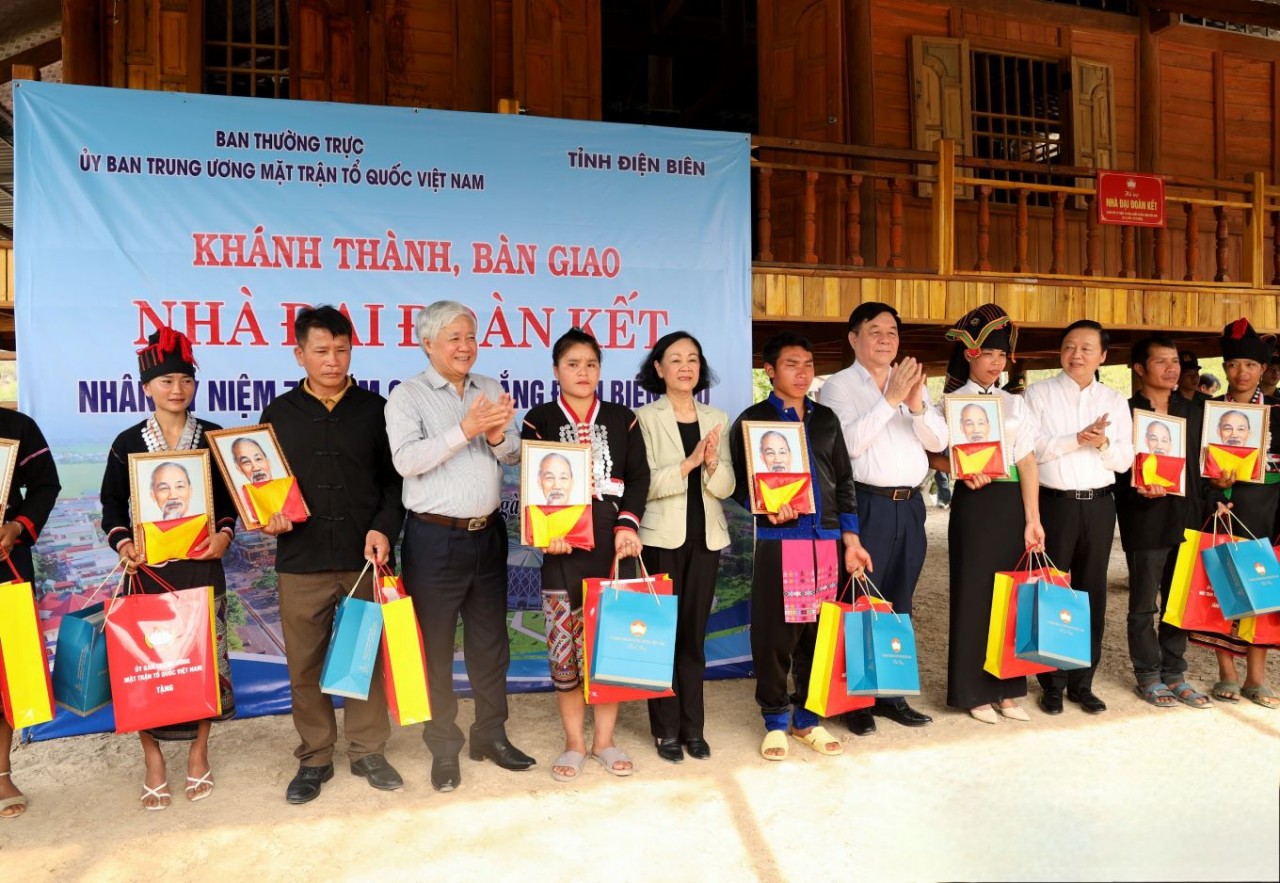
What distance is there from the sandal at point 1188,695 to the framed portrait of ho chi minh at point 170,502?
4.04 m

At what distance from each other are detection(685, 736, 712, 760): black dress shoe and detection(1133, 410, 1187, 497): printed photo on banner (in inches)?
84.9

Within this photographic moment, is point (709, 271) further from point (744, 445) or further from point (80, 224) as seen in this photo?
point (80, 224)

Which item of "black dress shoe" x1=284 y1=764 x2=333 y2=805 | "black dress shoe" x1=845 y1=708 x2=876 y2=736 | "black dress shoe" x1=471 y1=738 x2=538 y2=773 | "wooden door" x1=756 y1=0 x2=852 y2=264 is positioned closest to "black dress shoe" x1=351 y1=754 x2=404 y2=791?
"black dress shoe" x1=284 y1=764 x2=333 y2=805

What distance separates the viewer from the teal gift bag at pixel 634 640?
9.82 ft

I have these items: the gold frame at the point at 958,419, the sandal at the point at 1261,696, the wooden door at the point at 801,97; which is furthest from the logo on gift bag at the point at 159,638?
the wooden door at the point at 801,97

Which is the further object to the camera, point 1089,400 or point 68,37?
point 68,37

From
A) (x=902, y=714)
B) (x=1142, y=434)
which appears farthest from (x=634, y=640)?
(x=1142, y=434)

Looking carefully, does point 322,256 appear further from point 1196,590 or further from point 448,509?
point 1196,590

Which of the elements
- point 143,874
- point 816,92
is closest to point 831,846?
point 143,874

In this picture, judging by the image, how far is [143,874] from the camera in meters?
2.58

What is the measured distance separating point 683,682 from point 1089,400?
209 cm

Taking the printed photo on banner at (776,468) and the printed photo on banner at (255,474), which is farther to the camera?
the printed photo on banner at (776,468)

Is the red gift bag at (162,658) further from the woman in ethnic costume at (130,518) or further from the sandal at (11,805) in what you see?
the sandal at (11,805)

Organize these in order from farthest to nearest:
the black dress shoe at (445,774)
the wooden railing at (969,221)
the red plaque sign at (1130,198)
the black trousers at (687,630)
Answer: the red plaque sign at (1130,198) < the wooden railing at (969,221) < the black trousers at (687,630) < the black dress shoe at (445,774)
